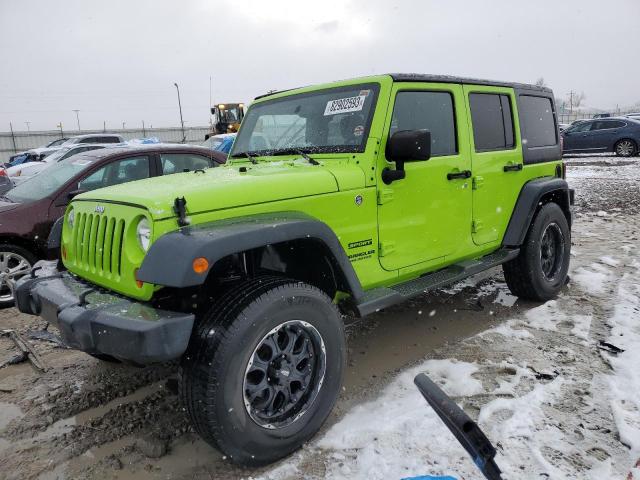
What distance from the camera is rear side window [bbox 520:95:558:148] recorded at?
14.7 feet

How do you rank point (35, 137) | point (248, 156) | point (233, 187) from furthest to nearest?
point (35, 137) → point (248, 156) → point (233, 187)

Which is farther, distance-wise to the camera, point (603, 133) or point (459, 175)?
point (603, 133)

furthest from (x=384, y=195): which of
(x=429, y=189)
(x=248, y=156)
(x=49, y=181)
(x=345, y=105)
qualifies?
(x=49, y=181)

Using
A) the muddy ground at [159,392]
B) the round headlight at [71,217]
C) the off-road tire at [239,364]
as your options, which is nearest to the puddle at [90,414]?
the muddy ground at [159,392]

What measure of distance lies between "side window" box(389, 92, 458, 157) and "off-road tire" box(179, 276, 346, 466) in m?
1.41

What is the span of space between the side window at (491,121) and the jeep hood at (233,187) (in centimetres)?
145

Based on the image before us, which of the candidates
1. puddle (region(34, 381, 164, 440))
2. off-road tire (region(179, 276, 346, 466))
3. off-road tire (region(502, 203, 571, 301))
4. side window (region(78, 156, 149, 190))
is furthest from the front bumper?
off-road tire (region(502, 203, 571, 301))

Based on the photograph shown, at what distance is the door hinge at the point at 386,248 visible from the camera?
10.1 feet

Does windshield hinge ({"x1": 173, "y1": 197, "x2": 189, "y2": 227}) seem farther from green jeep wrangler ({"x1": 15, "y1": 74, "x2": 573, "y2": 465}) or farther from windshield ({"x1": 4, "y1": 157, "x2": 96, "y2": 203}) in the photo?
windshield ({"x1": 4, "y1": 157, "x2": 96, "y2": 203})

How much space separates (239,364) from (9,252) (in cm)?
378

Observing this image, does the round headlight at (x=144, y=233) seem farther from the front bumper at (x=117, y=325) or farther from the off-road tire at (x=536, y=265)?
the off-road tire at (x=536, y=265)

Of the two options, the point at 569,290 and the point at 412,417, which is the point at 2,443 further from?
the point at 569,290

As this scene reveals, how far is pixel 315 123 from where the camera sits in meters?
3.38

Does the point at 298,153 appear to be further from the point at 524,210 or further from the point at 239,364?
the point at 524,210
